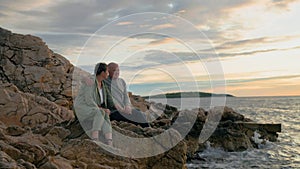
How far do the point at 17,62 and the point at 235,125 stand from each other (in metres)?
14.7

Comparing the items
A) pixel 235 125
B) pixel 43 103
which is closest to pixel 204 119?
pixel 235 125

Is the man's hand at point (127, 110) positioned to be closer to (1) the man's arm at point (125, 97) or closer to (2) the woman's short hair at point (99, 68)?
(1) the man's arm at point (125, 97)

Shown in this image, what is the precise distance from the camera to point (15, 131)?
9555mm

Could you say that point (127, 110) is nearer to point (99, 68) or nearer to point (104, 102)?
point (104, 102)

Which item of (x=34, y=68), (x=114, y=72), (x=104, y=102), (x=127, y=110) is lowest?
(x=127, y=110)

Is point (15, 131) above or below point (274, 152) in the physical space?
above

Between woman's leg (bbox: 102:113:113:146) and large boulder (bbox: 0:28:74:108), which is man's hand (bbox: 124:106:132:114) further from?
large boulder (bbox: 0:28:74:108)

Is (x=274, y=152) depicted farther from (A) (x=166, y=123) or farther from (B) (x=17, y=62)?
(B) (x=17, y=62)

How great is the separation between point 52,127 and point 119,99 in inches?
83.9

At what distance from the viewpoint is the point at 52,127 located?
1039cm

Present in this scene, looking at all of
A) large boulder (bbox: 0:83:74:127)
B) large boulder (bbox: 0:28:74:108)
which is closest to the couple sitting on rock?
large boulder (bbox: 0:83:74:127)

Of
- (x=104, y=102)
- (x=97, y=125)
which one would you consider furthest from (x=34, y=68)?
(x=97, y=125)

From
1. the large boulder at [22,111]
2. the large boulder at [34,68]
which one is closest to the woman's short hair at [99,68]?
the large boulder at [22,111]

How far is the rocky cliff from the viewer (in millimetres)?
8250
